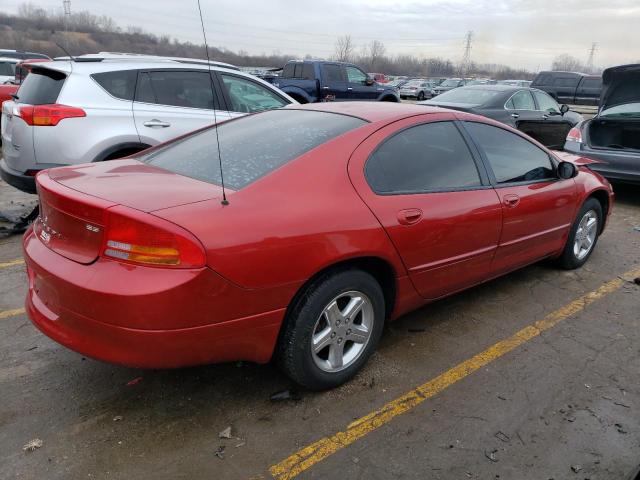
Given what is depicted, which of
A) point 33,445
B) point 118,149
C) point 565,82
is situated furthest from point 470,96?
point 565,82

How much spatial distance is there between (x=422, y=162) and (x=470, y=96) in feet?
23.4

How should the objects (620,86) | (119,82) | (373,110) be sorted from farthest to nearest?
1. (620,86)
2. (119,82)
3. (373,110)

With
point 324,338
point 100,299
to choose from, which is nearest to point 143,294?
point 100,299

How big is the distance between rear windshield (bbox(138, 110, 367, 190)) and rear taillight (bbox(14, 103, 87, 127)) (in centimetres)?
201

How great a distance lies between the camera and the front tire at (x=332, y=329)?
2521 mm

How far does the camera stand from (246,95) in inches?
245

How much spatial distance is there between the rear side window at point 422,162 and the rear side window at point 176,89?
11.0 feet

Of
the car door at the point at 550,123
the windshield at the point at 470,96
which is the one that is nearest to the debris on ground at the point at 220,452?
the windshield at the point at 470,96

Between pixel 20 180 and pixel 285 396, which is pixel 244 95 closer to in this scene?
pixel 20 180

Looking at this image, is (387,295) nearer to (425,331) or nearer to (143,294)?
(425,331)

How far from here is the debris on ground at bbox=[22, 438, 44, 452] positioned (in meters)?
2.30

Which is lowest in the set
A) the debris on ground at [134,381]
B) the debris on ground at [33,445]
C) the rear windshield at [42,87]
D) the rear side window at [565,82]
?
the debris on ground at [33,445]

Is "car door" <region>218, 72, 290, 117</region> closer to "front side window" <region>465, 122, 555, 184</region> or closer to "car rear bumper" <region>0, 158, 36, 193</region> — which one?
"car rear bumper" <region>0, 158, 36, 193</region>

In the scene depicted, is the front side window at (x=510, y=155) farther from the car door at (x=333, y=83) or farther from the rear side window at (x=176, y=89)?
the car door at (x=333, y=83)
